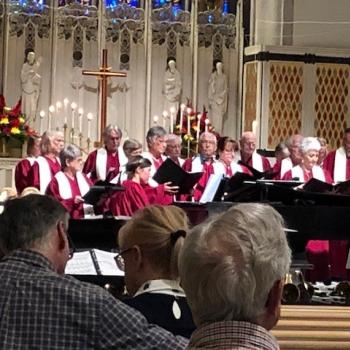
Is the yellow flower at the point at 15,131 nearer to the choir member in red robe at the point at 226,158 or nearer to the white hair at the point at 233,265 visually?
the choir member in red robe at the point at 226,158

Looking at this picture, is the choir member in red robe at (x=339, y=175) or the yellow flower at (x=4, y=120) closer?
the choir member in red robe at (x=339, y=175)

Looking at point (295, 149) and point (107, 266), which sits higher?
point (295, 149)

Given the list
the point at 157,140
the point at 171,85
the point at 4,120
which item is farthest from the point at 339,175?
the point at 171,85

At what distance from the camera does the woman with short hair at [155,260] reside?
298 centimetres

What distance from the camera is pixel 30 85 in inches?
553

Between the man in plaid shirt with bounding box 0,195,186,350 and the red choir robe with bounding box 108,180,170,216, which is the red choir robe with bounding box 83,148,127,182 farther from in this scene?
the man in plaid shirt with bounding box 0,195,186,350

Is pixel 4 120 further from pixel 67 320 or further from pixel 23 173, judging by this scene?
pixel 67 320

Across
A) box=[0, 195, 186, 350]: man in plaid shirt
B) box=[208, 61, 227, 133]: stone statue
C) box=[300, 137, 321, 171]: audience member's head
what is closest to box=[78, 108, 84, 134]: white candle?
box=[208, 61, 227, 133]: stone statue

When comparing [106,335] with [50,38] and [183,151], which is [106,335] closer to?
[183,151]

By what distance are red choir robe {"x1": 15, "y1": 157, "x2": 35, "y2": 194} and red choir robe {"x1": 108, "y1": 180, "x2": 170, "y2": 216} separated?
1.28 meters

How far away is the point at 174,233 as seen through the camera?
295cm

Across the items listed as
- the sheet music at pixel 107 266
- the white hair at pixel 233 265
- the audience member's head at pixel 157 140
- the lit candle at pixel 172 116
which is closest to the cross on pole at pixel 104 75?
the lit candle at pixel 172 116

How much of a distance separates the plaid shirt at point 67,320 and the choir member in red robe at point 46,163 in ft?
23.4

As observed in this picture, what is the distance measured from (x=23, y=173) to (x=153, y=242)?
7.15 metres
